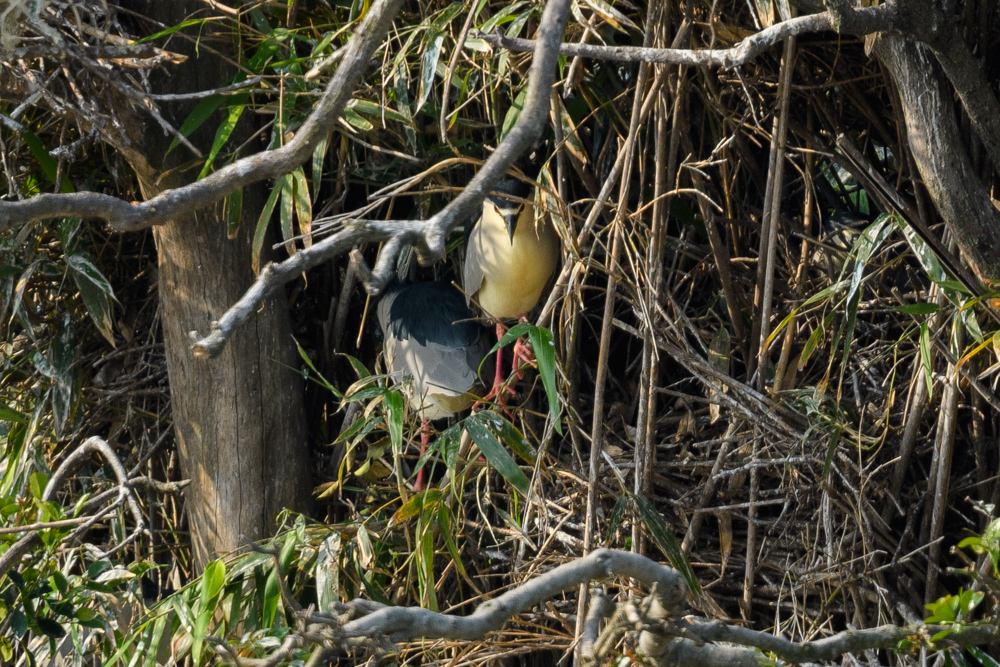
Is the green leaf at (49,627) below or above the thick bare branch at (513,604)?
below

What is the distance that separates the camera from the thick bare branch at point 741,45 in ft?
3.27

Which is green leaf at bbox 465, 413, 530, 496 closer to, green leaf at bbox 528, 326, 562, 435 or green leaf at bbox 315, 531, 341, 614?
green leaf at bbox 528, 326, 562, 435

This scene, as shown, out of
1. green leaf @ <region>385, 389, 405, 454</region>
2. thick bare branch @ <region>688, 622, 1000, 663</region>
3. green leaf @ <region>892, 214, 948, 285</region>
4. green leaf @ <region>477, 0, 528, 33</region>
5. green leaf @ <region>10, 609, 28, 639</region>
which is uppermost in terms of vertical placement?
green leaf @ <region>477, 0, 528, 33</region>

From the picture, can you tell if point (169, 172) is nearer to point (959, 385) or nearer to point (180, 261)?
point (180, 261)

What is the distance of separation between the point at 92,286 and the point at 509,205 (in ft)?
2.97

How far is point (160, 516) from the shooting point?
2.29 meters

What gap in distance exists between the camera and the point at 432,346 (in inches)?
83.5

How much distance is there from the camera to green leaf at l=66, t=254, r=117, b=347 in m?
1.99

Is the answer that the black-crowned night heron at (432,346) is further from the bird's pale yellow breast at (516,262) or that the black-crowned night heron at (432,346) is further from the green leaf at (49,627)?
the green leaf at (49,627)

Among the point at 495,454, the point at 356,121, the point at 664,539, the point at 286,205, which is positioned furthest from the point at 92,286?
the point at 664,539

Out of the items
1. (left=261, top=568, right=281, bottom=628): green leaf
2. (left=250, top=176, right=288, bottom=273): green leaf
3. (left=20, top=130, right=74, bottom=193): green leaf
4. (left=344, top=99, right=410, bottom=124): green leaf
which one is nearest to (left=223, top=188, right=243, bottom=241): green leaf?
(left=250, top=176, right=288, bottom=273): green leaf

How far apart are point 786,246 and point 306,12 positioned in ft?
3.56

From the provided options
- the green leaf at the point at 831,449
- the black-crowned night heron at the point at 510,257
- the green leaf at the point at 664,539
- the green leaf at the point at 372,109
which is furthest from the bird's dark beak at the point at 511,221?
the green leaf at the point at 831,449

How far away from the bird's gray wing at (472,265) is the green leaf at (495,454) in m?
0.53
